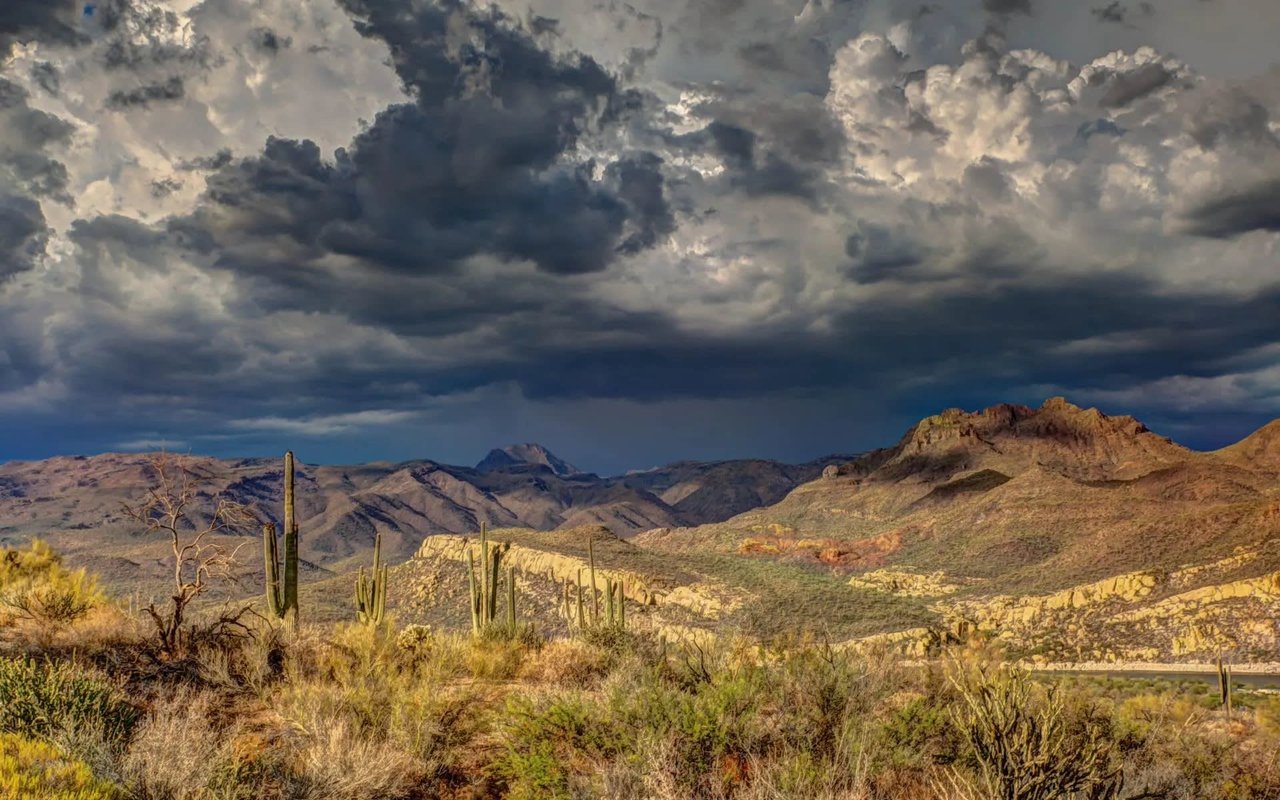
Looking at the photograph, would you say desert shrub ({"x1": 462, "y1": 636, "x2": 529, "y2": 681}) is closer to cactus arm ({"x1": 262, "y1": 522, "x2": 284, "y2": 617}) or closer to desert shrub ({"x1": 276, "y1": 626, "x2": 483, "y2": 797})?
desert shrub ({"x1": 276, "y1": 626, "x2": 483, "y2": 797})

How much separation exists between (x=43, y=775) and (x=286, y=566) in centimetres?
1112

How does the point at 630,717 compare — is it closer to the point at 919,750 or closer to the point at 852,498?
the point at 919,750

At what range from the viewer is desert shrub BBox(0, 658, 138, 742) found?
8195mm

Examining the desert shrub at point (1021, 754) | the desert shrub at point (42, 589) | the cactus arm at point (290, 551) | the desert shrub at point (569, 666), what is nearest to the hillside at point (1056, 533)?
the desert shrub at point (569, 666)

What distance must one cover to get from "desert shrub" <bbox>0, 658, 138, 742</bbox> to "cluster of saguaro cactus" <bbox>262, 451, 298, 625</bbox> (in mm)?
6731

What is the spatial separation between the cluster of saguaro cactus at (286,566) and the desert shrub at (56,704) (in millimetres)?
6731

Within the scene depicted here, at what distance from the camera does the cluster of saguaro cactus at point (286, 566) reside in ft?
55.9

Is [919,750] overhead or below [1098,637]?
overhead

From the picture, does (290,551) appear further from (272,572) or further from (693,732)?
(693,732)

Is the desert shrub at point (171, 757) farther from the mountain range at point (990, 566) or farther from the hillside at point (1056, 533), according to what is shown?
the hillside at point (1056, 533)

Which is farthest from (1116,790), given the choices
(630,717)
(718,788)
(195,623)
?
(195,623)

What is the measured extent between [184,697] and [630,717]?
18.9 ft

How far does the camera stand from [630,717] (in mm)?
9133

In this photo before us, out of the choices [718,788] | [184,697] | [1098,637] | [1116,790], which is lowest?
[1098,637]
